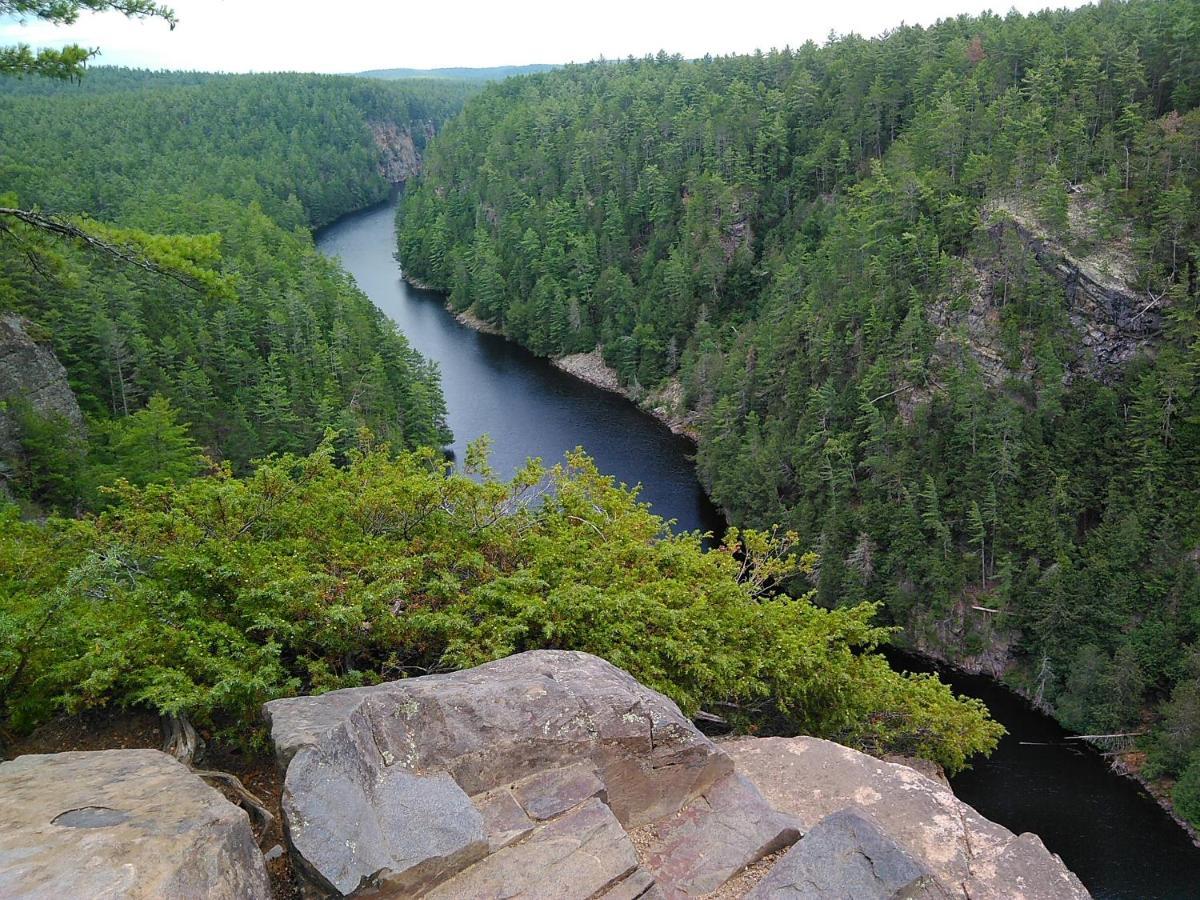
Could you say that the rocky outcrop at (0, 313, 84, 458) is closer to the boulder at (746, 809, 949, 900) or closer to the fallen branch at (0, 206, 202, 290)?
the fallen branch at (0, 206, 202, 290)

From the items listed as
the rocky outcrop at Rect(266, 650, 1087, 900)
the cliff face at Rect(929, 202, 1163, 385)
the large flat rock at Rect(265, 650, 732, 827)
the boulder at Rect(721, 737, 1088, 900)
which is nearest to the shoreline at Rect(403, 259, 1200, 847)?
the cliff face at Rect(929, 202, 1163, 385)

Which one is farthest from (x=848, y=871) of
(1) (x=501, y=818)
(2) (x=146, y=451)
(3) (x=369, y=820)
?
(2) (x=146, y=451)

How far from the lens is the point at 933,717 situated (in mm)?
21391

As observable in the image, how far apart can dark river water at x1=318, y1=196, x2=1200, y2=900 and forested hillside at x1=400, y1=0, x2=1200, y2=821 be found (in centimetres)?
200

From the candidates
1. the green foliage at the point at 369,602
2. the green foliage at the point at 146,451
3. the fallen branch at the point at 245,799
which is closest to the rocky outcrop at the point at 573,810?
the fallen branch at the point at 245,799

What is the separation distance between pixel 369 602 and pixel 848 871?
763 cm

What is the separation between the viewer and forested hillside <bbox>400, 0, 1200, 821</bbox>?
44156 mm

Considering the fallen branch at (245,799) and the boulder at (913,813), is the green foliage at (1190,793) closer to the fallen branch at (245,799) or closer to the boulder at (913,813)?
the boulder at (913,813)

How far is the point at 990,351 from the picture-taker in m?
52.8

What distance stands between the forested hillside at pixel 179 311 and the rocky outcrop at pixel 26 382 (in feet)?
2.56

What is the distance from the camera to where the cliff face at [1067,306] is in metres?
49.8

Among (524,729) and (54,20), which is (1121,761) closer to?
(524,729)

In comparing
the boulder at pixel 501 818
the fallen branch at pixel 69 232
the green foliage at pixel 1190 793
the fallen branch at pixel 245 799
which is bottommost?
the green foliage at pixel 1190 793

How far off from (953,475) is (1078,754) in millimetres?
16435
